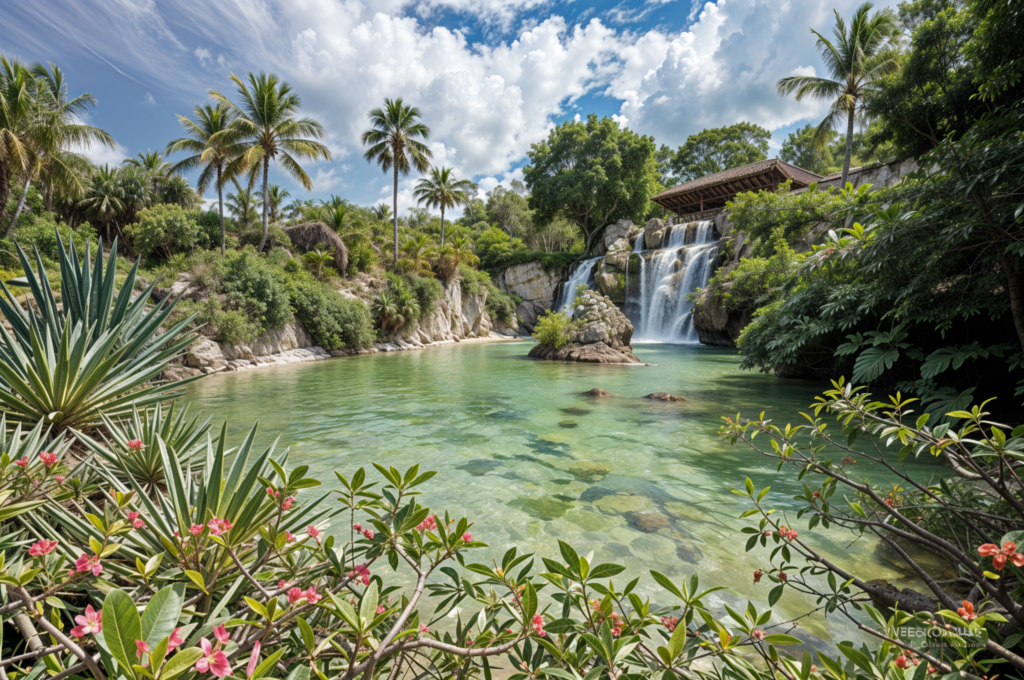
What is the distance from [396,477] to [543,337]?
15.6 metres

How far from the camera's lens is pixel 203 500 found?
166 centimetres

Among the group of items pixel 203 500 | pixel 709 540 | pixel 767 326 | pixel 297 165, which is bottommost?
pixel 709 540

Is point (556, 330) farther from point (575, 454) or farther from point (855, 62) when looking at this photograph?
point (855, 62)

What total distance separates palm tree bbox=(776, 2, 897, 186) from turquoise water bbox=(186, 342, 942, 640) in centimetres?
1626

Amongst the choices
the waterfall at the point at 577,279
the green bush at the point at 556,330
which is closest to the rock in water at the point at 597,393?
the green bush at the point at 556,330

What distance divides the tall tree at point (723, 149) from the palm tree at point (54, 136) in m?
46.5

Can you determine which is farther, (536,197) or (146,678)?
(536,197)

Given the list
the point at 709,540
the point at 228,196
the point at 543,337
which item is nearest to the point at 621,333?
the point at 543,337

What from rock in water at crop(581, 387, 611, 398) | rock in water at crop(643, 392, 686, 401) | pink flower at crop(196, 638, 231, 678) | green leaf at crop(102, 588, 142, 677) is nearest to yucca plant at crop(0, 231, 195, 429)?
green leaf at crop(102, 588, 142, 677)

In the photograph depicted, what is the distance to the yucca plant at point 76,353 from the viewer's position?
240cm

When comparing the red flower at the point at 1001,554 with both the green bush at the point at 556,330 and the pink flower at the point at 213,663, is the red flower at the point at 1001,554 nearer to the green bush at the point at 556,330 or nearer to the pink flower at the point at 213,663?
the pink flower at the point at 213,663

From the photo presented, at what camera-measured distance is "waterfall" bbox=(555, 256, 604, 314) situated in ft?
104

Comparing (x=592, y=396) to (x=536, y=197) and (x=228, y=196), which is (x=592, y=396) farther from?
(x=228, y=196)

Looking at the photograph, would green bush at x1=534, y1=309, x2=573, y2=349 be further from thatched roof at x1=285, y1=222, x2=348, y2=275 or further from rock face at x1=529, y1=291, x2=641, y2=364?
thatched roof at x1=285, y1=222, x2=348, y2=275
